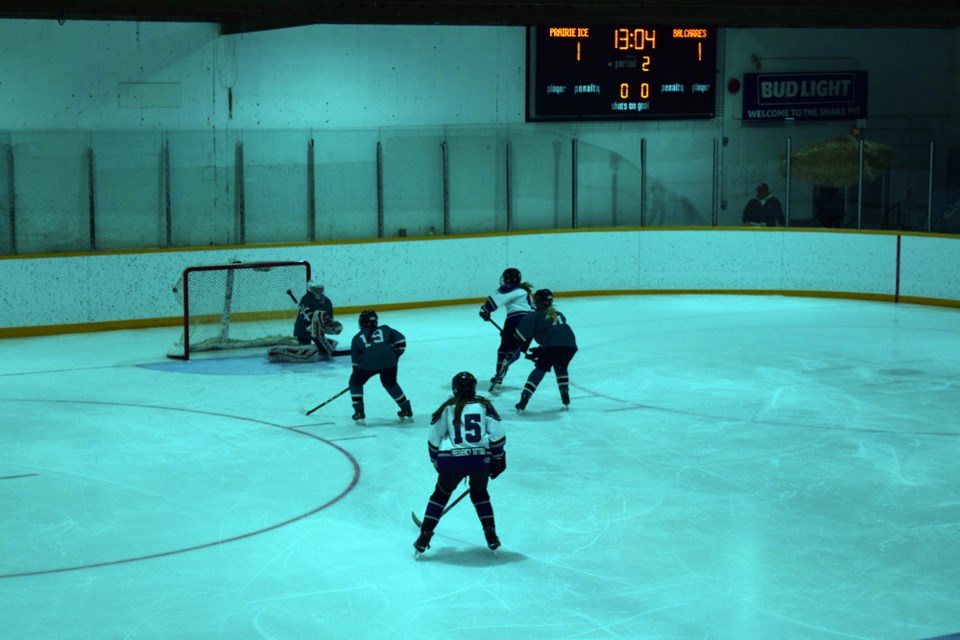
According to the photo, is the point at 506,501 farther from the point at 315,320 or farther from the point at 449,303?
the point at 449,303

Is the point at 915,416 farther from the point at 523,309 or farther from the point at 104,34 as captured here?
the point at 104,34

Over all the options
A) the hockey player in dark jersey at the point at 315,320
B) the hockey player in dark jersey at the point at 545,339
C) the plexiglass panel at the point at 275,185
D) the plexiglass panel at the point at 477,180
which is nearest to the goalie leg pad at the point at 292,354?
the hockey player in dark jersey at the point at 315,320

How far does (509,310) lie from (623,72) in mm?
6608

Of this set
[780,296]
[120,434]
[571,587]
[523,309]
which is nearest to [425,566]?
[571,587]

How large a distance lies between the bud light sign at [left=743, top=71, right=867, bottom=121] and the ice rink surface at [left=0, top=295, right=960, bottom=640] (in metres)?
7.22

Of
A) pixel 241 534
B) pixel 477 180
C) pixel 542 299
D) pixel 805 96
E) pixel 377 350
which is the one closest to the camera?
pixel 241 534

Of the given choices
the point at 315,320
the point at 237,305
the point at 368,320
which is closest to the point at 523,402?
the point at 368,320

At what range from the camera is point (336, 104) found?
1836cm

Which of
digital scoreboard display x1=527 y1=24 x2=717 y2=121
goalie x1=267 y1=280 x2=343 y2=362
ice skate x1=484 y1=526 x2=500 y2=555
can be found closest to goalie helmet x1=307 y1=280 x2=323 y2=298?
goalie x1=267 y1=280 x2=343 y2=362

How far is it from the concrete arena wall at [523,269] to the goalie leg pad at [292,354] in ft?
9.91

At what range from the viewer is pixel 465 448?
756 centimetres

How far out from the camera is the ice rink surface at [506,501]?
692 cm

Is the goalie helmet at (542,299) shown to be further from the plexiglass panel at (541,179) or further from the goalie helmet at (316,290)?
the plexiglass panel at (541,179)

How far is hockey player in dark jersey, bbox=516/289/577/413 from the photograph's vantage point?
11555 millimetres
